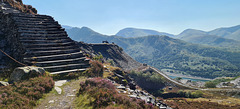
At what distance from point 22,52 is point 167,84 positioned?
3515 inches

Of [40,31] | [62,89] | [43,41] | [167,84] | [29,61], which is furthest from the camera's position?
[167,84]

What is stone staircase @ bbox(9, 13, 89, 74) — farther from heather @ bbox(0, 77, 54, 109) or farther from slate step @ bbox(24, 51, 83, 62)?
heather @ bbox(0, 77, 54, 109)

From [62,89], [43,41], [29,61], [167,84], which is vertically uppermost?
[43,41]

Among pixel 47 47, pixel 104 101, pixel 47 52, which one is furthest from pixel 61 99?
pixel 47 47

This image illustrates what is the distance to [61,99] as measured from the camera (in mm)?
10273

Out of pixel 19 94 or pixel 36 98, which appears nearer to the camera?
pixel 19 94

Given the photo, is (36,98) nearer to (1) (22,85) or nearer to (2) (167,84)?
(1) (22,85)

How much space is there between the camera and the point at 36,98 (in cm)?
995

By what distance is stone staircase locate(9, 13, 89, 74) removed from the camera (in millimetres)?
17047

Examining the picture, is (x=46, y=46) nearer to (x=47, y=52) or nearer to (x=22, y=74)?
(x=47, y=52)

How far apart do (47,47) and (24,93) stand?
1143 cm

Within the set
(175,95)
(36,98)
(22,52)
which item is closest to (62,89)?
(36,98)

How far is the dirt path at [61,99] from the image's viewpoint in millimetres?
9162

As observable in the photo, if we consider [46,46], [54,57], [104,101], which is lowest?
[104,101]
